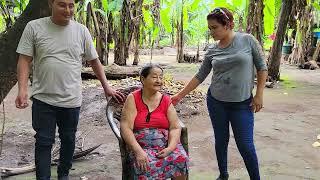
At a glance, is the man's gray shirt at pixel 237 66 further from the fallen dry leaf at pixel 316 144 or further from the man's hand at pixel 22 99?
the fallen dry leaf at pixel 316 144

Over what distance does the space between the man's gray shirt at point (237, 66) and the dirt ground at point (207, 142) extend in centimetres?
102

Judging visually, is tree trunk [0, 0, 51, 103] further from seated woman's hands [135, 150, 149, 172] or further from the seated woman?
seated woman's hands [135, 150, 149, 172]

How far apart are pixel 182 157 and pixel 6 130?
365 cm

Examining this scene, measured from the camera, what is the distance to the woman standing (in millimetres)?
3137

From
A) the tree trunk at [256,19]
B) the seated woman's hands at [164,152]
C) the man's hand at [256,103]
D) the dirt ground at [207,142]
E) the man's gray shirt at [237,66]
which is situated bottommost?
the dirt ground at [207,142]

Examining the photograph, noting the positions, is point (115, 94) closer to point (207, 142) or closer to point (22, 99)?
point (22, 99)

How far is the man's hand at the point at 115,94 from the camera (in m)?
3.29

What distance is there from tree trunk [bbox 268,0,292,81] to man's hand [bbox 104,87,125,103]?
761cm

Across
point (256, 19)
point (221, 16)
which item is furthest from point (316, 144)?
point (256, 19)

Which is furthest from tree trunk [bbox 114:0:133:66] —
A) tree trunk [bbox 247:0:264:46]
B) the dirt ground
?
the dirt ground

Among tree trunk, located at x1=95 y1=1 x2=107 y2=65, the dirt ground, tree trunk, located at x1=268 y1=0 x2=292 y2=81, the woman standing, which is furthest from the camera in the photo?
tree trunk, located at x1=95 y1=1 x2=107 y2=65

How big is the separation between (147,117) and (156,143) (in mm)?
192

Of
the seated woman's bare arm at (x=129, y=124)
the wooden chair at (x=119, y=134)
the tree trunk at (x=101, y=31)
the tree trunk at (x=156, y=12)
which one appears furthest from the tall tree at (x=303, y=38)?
the seated woman's bare arm at (x=129, y=124)

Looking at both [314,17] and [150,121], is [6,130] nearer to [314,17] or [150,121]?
[150,121]
